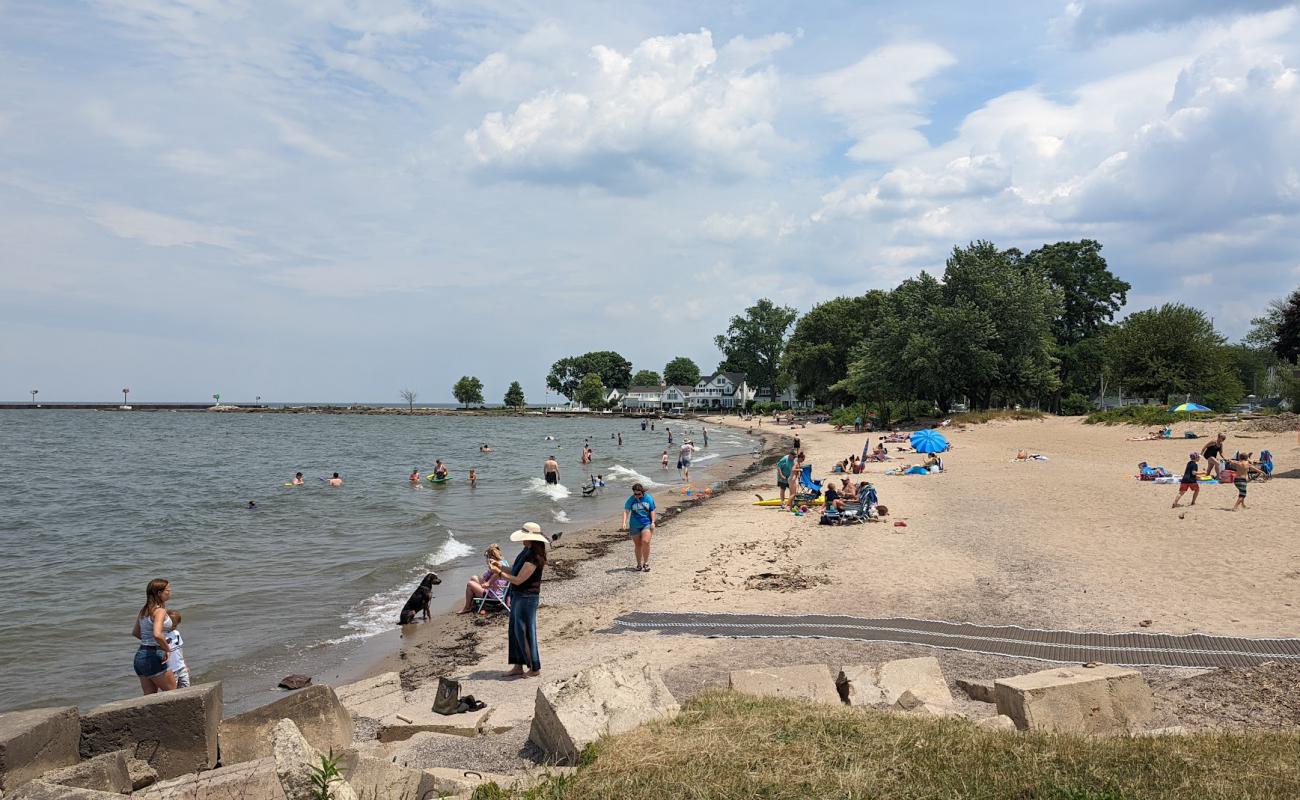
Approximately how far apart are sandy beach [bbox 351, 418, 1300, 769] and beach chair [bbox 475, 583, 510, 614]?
46 cm

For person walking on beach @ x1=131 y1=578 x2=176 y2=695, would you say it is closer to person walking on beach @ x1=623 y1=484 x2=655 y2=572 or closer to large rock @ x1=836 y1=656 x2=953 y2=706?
large rock @ x1=836 y1=656 x2=953 y2=706

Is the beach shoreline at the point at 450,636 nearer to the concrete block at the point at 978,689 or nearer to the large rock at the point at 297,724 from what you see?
the large rock at the point at 297,724

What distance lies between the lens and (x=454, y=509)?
90.8ft

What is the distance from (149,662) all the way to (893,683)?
744 cm

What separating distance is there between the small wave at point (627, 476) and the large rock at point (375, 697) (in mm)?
25437

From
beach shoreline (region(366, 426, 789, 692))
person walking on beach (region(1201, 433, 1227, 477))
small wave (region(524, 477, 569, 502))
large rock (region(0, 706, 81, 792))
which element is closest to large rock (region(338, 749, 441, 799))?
large rock (region(0, 706, 81, 792))

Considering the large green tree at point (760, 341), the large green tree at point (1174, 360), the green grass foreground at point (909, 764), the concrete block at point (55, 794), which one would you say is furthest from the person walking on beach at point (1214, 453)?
the large green tree at point (760, 341)

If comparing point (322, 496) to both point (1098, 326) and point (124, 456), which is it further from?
point (1098, 326)

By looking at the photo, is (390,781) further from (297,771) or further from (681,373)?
(681,373)

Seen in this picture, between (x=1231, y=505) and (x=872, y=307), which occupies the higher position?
(x=872, y=307)

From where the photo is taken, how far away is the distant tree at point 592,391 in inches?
6093

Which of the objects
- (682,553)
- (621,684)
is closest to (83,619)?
(682,553)

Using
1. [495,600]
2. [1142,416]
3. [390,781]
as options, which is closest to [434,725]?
[390,781]

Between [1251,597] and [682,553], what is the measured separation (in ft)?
32.2
